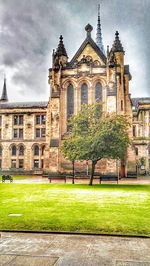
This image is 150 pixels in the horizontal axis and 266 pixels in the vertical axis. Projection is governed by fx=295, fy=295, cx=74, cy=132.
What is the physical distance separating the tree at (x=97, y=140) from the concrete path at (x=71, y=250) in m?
20.6

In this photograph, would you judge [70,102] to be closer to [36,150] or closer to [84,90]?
[84,90]

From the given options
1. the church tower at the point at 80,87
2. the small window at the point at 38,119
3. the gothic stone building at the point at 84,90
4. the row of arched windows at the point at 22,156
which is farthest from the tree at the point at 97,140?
the small window at the point at 38,119

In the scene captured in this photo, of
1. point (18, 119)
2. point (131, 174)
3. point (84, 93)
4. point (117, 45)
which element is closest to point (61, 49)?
point (84, 93)

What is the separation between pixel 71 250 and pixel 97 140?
21.9 m

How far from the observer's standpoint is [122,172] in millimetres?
45500

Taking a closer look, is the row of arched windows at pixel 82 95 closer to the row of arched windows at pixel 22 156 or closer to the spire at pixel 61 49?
the spire at pixel 61 49

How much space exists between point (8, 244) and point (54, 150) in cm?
3610

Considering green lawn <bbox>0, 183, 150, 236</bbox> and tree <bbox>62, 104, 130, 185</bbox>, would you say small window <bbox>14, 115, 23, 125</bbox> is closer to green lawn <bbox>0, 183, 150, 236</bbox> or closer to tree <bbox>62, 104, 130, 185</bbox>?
tree <bbox>62, 104, 130, 185</bbox>

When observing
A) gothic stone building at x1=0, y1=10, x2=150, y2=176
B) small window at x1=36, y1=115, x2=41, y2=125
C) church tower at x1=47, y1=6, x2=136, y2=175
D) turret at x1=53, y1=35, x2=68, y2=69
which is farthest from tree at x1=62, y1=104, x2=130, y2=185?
small window at x1=36, y1=115, x2=41, y2=125

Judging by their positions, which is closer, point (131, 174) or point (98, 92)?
point (131, 174)

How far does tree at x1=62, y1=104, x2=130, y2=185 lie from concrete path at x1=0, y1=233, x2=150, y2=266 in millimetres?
20589

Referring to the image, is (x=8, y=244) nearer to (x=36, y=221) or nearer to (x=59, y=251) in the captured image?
(x=59, y=251)

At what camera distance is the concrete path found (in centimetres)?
683

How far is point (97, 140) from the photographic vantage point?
29406mm
